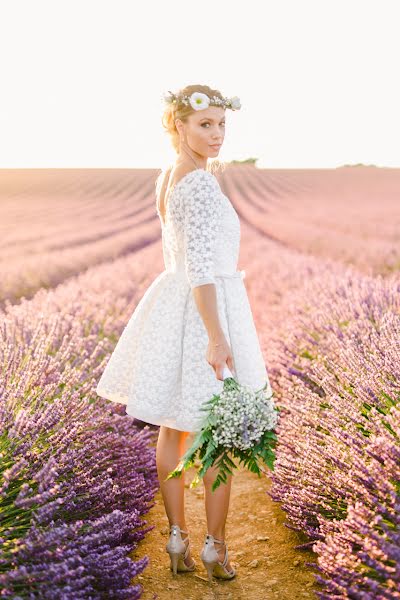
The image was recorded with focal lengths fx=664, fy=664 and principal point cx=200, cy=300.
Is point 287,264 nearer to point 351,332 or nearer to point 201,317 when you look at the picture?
A: point 351,332

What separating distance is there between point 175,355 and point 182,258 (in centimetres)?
34

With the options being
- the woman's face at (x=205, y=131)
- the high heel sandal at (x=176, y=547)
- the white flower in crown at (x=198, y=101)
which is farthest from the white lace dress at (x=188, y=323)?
the high heel sandal at (x=176, y=547)

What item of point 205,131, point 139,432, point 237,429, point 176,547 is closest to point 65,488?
point 176,547

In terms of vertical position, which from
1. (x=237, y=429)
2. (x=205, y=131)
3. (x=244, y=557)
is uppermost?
(x=205, y=131)

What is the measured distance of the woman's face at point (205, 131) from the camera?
7.42ft

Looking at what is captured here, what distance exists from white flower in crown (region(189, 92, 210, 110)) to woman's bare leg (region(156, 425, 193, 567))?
1.12m

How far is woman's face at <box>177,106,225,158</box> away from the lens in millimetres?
2262

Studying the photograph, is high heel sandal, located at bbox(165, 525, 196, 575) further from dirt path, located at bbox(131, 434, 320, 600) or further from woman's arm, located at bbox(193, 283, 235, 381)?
woman's arm, located at bbox(193, 283, 235, 381)

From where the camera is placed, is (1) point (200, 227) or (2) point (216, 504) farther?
(2) point (216, 504)

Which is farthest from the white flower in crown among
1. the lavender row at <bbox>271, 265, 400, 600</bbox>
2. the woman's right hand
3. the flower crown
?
the lavender row at <bbox>271, 265, 400, 600</bbox>

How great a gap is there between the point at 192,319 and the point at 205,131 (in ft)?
2.11

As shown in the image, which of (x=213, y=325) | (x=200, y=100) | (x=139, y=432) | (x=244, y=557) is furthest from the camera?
(x=139, y=432)

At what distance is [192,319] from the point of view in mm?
2242

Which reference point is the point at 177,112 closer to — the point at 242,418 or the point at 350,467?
the point at 242,418
